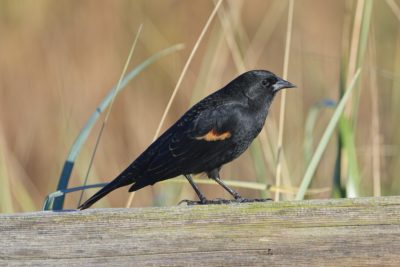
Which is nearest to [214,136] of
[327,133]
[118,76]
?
[327,133]

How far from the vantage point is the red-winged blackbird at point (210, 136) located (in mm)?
3307

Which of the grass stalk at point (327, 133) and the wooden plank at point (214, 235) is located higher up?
the grass stalk at point (327, 133)

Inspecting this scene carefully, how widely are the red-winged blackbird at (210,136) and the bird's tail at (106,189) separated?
0.32 feet

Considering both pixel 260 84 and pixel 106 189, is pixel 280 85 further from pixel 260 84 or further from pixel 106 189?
pixel 106 189

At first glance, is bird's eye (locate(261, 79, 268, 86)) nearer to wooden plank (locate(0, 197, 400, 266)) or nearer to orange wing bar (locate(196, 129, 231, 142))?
orange wing bar (locate(196, 129, 231, 142))

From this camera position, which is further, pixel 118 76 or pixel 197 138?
pixel 118 76

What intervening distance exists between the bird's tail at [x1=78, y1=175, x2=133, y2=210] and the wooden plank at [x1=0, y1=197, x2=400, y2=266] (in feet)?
2.24

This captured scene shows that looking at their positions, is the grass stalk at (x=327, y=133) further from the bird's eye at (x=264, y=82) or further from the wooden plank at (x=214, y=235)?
the bird's eye at (x=264, y=82)

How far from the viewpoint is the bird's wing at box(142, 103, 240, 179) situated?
11.0 ft

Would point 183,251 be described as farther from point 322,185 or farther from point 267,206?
point 322,185

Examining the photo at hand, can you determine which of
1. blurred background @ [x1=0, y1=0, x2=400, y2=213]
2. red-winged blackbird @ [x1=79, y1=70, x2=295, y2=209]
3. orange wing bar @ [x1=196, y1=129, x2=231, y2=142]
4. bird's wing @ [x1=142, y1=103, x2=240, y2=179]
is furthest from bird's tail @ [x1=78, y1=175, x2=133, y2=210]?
blurred background @ [x1=0, y1=0, x2=400, y2=213]

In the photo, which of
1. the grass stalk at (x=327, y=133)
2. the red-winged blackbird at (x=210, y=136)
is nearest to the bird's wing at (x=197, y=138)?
the red-winged blackbird at (x=210, y=136)

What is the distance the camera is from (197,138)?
3467 millimetres

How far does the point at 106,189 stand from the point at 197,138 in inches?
27.4
